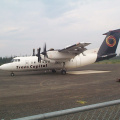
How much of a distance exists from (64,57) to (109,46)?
277 inches

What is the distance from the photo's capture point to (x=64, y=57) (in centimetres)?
1714

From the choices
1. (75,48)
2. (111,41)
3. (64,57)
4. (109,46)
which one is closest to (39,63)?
(64,57)

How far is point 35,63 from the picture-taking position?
17.4m

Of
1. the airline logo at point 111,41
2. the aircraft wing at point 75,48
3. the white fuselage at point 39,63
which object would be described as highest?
the airline logo at point 111,41

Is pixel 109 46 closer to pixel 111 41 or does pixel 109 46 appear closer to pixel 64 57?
pixel 111 41

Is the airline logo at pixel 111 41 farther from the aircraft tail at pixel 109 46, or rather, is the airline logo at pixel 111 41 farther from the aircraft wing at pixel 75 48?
the aircraft wing at pixel 75 48

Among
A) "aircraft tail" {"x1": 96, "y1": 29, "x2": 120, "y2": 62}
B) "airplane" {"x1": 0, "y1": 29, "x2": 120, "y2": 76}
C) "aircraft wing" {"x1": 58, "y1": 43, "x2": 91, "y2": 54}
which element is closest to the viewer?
"aircraft wing" {"x1": 58, "y1": 43, "x2": 91, "y2": 54}

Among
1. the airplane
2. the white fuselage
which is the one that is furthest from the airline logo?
the white fuselage

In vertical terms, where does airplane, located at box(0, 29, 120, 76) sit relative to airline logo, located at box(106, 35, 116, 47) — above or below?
below

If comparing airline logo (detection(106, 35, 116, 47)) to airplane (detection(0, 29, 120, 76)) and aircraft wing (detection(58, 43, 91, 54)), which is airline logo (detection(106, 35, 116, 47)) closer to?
airplane (detection(0, 29, 120, 76))

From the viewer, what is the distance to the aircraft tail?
1936 centimetres

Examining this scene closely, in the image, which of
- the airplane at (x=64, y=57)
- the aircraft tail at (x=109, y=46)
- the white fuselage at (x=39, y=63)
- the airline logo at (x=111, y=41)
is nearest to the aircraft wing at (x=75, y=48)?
the airplane at (x=64, y=57)

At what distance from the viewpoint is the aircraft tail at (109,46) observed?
19359 mm

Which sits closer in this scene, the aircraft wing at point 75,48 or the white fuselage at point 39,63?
the aircraft wing at point 75,48
